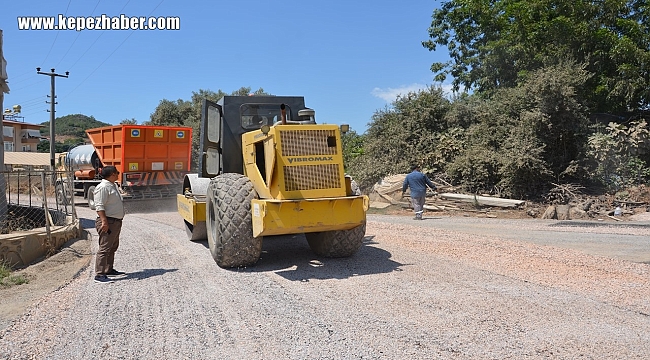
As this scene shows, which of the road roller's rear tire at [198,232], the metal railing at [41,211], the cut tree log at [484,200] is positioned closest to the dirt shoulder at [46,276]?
the metal railing at [41,211]

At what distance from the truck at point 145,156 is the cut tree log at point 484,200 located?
351 inches

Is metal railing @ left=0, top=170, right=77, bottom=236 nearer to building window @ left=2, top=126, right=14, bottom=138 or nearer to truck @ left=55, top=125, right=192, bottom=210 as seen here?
truck @ left=55, top=125, right=192, bottom=210

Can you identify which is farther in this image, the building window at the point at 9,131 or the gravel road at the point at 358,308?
the building window at the point at 9,131

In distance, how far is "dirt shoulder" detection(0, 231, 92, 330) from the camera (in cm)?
564

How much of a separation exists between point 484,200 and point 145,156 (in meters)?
10.9

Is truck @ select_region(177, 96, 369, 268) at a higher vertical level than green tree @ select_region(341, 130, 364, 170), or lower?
lower

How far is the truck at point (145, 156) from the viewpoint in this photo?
16406mm

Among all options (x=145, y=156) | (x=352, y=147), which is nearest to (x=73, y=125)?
(x=352, y=147)

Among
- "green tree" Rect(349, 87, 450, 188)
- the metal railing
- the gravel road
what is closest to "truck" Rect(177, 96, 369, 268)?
the gravel road

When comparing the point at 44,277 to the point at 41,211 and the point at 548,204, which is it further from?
the point at 548,204

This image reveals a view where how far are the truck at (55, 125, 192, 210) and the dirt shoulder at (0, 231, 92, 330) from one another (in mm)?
7065

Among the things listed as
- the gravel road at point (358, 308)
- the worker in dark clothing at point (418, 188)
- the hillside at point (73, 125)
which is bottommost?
the gravel road at point (358, 308)

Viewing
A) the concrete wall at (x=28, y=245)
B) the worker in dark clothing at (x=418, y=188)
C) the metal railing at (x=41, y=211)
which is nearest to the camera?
the concrete wall at (x=28, y=245)

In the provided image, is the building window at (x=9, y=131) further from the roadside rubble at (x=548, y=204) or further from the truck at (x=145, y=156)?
the roadside rubble at (x=548, y=204)
